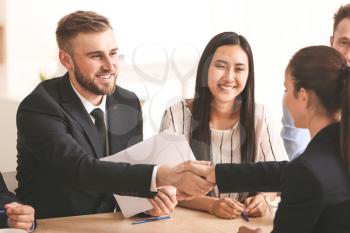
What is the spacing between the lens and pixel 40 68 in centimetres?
406

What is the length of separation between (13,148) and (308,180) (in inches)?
122

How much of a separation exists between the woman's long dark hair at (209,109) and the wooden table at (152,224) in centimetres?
46

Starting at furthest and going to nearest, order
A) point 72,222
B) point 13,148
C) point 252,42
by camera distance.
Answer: point 252,42 → point 13,148 → point 72,222

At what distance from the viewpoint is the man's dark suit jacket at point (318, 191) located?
1116 millimetres

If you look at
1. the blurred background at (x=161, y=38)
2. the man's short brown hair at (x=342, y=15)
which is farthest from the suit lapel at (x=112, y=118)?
the blurred background at (x=161, y=38)

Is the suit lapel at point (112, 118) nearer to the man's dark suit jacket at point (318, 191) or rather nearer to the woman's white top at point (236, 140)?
the woman's white top at point (236, 140)

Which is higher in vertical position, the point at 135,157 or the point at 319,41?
the point at 319,41

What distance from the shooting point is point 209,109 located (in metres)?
2.18

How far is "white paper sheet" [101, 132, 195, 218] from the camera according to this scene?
1.62 m

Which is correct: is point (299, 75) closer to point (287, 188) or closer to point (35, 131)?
point (287, 188)

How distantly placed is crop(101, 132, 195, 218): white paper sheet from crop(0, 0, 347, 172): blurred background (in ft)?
6.94

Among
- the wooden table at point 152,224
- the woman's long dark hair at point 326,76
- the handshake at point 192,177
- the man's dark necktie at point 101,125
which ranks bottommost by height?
the wooden table at point 152,224

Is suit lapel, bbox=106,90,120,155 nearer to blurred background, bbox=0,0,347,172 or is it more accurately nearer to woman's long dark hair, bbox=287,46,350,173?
woman's long dark hair, bbox=287,46,350,173

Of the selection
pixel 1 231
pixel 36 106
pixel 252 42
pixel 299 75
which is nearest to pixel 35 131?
pixel 36 106
